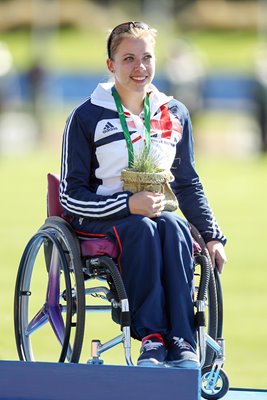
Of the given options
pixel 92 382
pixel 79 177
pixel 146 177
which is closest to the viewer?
pixel 92 382

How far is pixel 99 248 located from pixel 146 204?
0.28 meters

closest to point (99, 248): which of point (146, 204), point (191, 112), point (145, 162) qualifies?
point (146, 204)

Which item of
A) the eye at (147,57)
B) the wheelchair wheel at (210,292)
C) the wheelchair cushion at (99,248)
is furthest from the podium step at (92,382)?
the eye at (147,57)

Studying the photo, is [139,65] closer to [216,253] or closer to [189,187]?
[189,187]

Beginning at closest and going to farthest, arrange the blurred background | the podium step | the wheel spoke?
1. the podium step
2. the wheel spoke
3. the blurred background

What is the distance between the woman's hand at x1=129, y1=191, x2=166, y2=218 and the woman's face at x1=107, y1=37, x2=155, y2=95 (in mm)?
538

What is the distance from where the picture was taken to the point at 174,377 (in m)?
5.13

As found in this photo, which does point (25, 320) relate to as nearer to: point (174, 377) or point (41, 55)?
point (174, 377)

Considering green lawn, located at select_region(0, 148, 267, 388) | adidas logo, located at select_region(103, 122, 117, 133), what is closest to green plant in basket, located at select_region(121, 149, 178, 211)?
adidas logo, located at select_region(103, 122, 117, 133)

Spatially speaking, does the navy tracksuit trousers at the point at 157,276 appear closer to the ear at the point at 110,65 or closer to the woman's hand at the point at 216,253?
the woman's hand at the point at 216,253

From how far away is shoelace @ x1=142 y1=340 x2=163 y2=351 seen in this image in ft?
18.5

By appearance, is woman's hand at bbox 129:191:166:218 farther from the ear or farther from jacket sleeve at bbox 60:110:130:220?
the ear

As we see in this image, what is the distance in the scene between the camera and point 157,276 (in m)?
5.71

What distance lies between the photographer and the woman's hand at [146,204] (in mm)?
5812
